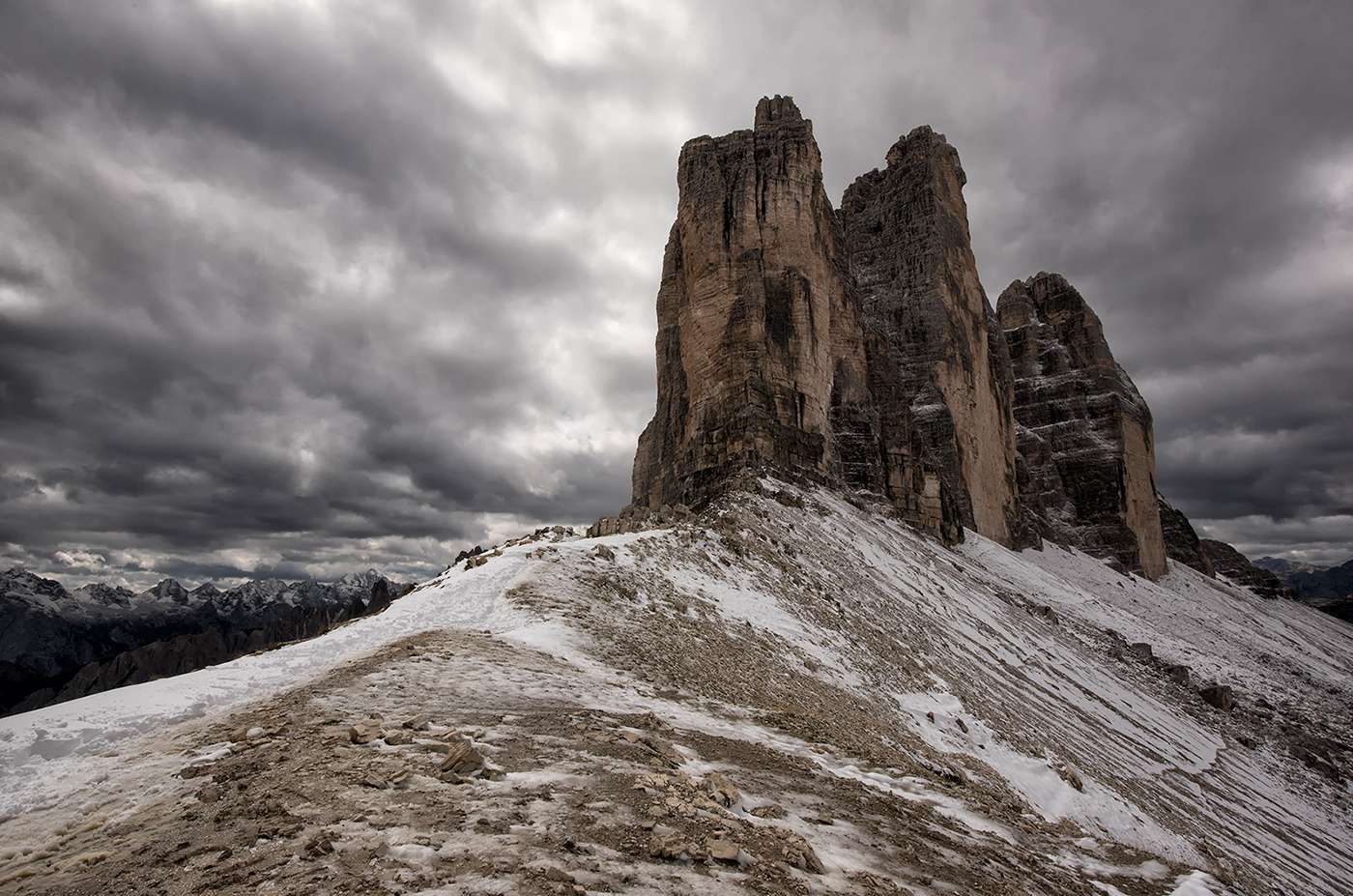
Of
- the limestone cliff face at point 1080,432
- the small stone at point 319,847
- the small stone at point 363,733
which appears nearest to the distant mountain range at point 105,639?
the small stone at point 363,733

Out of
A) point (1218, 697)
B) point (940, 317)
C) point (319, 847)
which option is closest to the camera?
point (319, 847)

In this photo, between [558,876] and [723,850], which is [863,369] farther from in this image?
[558,876]

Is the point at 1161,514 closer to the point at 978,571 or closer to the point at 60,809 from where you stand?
the point at 978,571

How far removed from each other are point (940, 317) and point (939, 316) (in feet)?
0.41

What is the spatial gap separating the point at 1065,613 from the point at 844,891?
3638cm

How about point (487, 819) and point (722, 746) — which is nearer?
point (487, 819)

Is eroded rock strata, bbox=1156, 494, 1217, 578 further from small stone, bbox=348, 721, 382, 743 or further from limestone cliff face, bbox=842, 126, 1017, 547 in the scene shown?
small stone, bbox=348, 721, 382, 743

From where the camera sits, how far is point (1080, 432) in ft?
220

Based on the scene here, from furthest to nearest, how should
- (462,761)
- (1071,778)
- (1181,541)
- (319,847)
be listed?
(1181,541), (1071,778), (462,761), (319,847)

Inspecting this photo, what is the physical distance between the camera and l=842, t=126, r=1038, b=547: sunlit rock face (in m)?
46.8

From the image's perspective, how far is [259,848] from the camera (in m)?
3.25

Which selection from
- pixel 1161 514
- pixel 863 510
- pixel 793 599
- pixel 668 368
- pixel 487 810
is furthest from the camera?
pixel 1161 514

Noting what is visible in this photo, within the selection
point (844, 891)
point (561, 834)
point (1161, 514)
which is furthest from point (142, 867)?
point (1161, 514)

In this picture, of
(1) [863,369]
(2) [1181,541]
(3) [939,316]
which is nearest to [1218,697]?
(1) [863,369]
